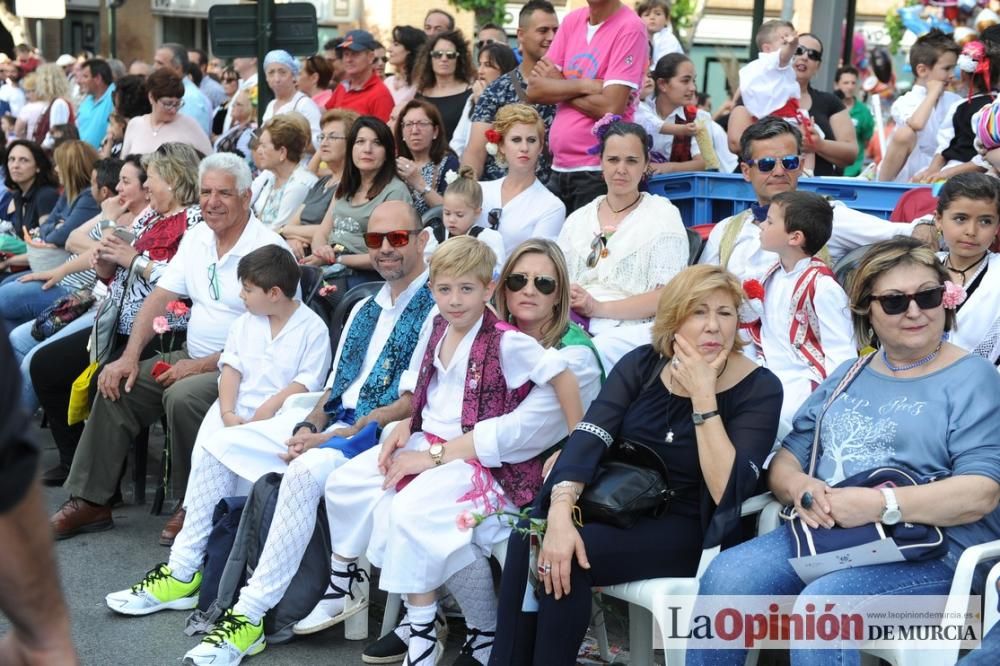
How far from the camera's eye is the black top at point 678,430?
389 cm

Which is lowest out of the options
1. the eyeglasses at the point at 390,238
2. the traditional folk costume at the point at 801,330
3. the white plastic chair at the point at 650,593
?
the white plastic chair at the point at 650,593

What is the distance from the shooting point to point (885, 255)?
3865mm

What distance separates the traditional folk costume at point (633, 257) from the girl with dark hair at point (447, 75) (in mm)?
2803

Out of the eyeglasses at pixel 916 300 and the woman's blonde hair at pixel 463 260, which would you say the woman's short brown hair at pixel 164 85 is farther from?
the eyeglasses at pixel 916 300

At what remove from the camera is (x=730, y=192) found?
6.23 m

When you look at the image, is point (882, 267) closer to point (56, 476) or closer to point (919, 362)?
point (919, 362)

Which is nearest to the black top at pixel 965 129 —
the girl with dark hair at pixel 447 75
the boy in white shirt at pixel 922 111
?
the boy in white shirt at pixel 922 111

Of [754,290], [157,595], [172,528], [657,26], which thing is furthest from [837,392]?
[657,26]

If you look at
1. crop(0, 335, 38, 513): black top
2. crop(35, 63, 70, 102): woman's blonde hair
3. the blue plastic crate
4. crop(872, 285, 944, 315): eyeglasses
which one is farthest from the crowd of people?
crop(35, 63, 70, 102): woman's blonde hair

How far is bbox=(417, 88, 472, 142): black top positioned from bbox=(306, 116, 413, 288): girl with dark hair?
138 centimetres

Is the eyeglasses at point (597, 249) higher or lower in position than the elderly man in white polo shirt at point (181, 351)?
higher

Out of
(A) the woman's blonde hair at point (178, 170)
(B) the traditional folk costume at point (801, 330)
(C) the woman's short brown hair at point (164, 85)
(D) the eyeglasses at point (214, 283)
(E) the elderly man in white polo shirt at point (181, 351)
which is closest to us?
(B) the traditional folk costume at point (801, 330)

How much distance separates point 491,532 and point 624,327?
123 centimetres

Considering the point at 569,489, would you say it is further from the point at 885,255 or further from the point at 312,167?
the point at 312,167
